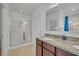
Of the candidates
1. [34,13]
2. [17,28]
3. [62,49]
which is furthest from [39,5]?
[62,49]

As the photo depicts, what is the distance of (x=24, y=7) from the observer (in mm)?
1831

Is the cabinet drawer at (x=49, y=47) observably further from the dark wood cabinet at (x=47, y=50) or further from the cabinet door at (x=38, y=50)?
the cabinet door at (x=38, y=50)

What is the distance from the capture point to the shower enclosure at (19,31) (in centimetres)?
187

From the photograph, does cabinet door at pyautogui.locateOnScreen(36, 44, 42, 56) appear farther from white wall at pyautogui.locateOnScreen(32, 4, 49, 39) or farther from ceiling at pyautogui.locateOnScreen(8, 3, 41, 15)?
ceiling at pyautogui.locateOnScreen(8, 3, 41, 15)

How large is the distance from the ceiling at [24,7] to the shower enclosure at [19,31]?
15 centimetres

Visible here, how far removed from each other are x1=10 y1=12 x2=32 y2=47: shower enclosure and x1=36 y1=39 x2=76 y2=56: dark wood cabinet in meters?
0.23

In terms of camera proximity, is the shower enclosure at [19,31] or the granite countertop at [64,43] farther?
the shower enclosure at [19,31]

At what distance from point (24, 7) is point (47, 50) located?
907mm

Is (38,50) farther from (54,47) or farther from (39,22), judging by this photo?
(39,22)

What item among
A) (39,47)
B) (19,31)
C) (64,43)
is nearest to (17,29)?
(19,31)

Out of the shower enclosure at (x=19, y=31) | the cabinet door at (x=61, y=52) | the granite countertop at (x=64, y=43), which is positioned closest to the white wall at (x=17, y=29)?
the shower enclosure at (x=19, y=31)

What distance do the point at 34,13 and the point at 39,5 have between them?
22 centimetres

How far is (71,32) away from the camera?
191cm

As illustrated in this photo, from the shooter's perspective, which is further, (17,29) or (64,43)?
(17,29)
